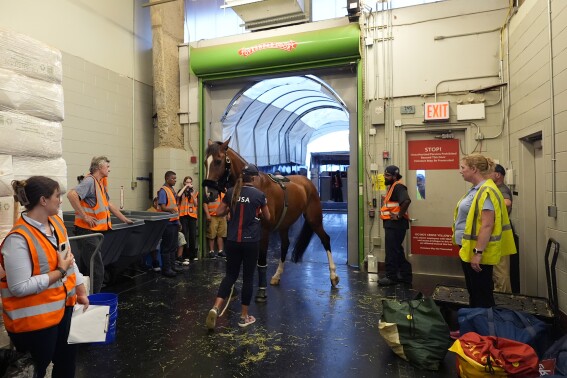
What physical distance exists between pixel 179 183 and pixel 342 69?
11.6ft

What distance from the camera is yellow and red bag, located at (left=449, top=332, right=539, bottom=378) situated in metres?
2.01

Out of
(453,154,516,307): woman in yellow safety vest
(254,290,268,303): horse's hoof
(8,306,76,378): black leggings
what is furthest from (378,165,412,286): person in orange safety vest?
(8,306,76,378): black leggings

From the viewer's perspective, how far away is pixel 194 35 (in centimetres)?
674

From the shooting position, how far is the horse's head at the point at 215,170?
3.19 metres

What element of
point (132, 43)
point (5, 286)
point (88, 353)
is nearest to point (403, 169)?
point (88, 353)

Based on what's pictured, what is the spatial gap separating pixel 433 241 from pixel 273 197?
270 centimetres

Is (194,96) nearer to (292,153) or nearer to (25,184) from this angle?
(25,184)

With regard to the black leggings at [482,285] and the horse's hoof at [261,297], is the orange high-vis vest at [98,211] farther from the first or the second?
the black leggings at [482,285]

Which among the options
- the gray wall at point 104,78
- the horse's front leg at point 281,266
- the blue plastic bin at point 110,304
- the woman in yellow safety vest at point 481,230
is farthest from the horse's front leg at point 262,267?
the gray wall at point 104,78

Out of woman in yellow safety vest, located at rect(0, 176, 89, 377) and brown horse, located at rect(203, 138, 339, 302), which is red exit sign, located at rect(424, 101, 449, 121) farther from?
woman in yellow safety vest, located at rect(0, 176, 89, 377)

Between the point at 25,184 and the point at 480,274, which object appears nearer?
the point at 25,184

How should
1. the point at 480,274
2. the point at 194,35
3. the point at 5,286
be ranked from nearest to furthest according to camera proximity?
the point at 5,286 → the point at 480,274 → the point at 194,35

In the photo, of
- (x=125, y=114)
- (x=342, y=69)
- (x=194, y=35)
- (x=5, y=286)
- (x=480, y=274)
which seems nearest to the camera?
(x=5, y=286)

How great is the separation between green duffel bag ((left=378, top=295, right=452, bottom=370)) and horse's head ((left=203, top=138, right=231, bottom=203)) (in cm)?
185
